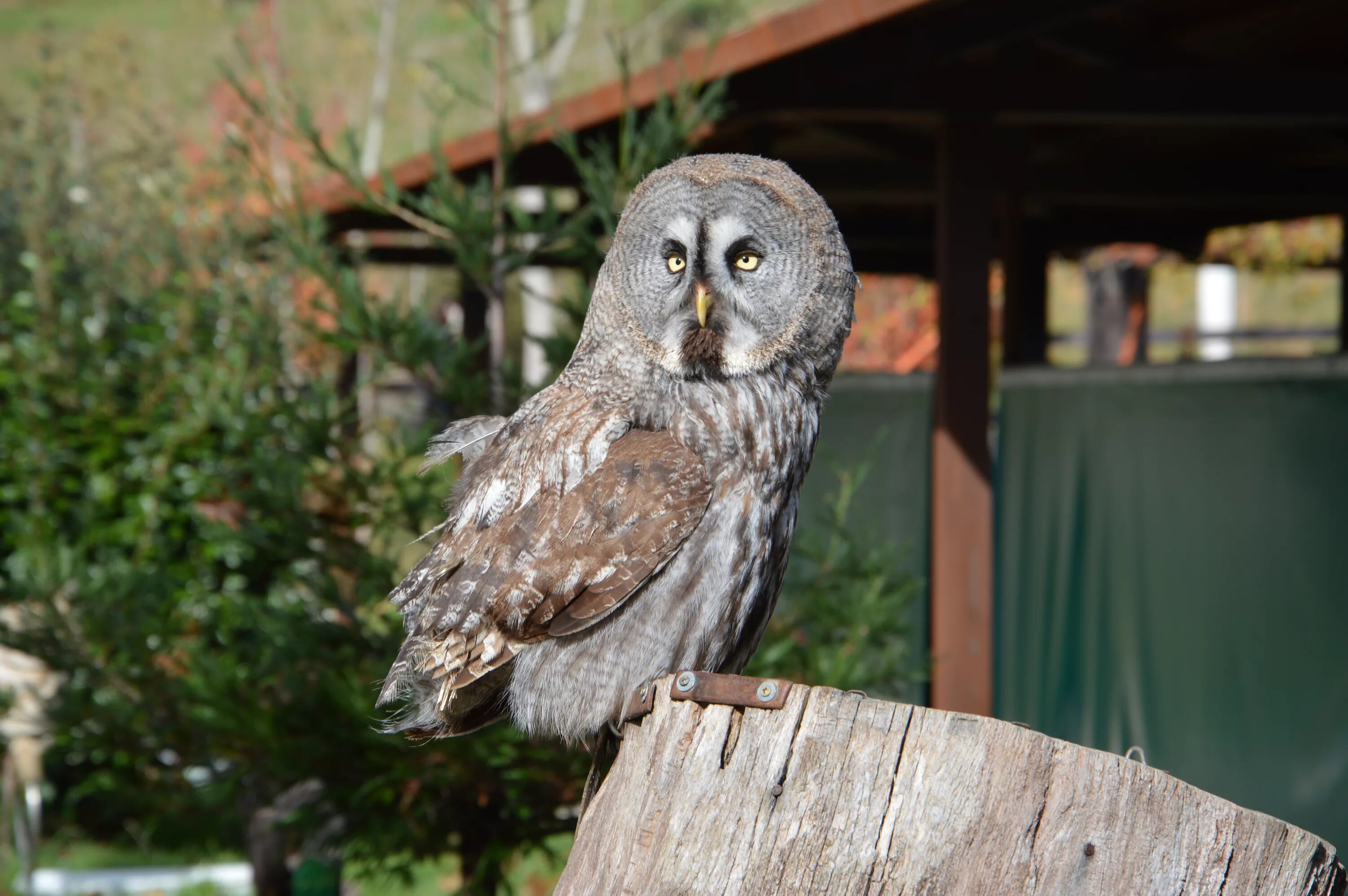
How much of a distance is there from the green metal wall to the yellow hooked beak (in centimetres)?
269

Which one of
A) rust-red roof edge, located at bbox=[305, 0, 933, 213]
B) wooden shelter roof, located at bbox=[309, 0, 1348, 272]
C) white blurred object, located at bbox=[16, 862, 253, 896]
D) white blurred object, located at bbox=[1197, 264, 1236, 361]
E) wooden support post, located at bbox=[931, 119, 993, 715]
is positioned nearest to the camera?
rust-red roof edge, located at bbox=[305, 0, 933, 213]

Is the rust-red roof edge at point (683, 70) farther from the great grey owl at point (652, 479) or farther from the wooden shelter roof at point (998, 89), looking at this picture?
the great grey owl at point (652, 479)

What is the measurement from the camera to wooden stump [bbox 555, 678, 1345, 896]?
145cm

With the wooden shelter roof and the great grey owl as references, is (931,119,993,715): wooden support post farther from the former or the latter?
the great grey owl

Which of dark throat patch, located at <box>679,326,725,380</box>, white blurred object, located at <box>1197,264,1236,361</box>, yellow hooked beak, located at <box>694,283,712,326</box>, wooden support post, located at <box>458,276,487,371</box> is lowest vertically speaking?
dark throat patch, located at <box>679,326,725,380</box>

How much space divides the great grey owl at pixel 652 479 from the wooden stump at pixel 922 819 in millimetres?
500

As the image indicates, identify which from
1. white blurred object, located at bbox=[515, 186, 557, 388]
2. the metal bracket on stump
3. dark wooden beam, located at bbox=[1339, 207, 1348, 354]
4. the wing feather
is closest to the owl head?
the wing feather

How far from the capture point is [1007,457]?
210 inches

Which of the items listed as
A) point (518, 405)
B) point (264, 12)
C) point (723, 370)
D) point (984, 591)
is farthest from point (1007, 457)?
point (264, 12)

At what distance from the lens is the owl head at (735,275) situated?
220 cm

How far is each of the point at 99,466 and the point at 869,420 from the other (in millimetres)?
3524

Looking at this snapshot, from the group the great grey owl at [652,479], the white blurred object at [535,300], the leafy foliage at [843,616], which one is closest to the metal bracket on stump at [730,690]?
the great grey owl at [652,479]

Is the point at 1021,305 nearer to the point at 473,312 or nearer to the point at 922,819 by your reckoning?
the point at 473,312

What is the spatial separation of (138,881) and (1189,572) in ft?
14.2
